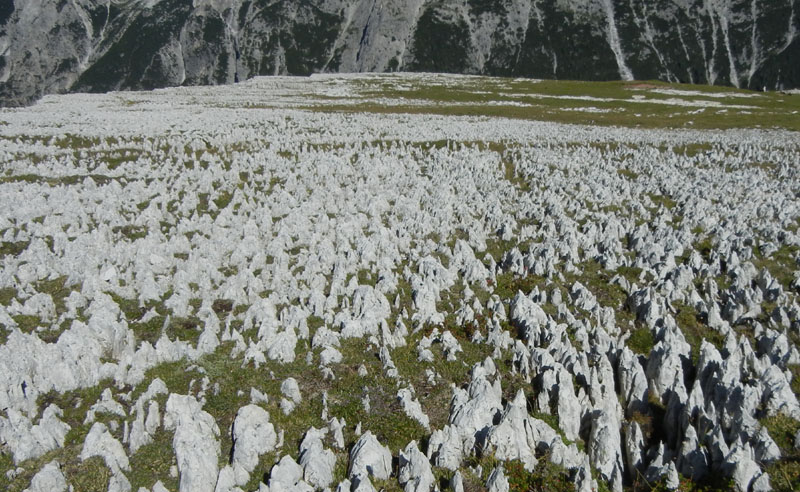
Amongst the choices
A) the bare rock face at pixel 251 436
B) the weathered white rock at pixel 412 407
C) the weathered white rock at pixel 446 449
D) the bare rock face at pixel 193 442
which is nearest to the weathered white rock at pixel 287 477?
the bare rock face at pixel 251 436

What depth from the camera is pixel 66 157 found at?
28.1 meters

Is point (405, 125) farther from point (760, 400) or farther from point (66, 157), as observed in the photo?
point (760, 400)

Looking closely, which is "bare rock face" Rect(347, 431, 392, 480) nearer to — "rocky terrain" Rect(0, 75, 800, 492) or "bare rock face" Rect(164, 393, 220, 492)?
"rocky terrain" Rect(0, 75, 800, 492)

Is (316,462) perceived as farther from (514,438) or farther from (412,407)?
(514,438)

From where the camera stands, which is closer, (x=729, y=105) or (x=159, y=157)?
(x=159, y=157)

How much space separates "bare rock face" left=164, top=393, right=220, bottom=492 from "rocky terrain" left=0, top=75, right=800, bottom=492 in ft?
0.11

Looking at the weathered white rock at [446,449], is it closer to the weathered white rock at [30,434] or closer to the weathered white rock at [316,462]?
the weathered white rock at [316,462]

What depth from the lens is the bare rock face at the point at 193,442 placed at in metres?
6.81

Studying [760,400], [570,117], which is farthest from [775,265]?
[570,117]

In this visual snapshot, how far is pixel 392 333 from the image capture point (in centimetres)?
1112

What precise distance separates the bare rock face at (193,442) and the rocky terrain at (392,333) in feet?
0.11

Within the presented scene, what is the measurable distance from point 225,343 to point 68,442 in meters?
3.38

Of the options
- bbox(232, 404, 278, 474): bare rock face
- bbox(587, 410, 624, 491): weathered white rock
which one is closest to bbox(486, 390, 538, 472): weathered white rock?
Answer: bbox(587, 410, 624, 491): weathered white rock

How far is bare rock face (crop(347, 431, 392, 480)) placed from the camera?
7.04 metres
